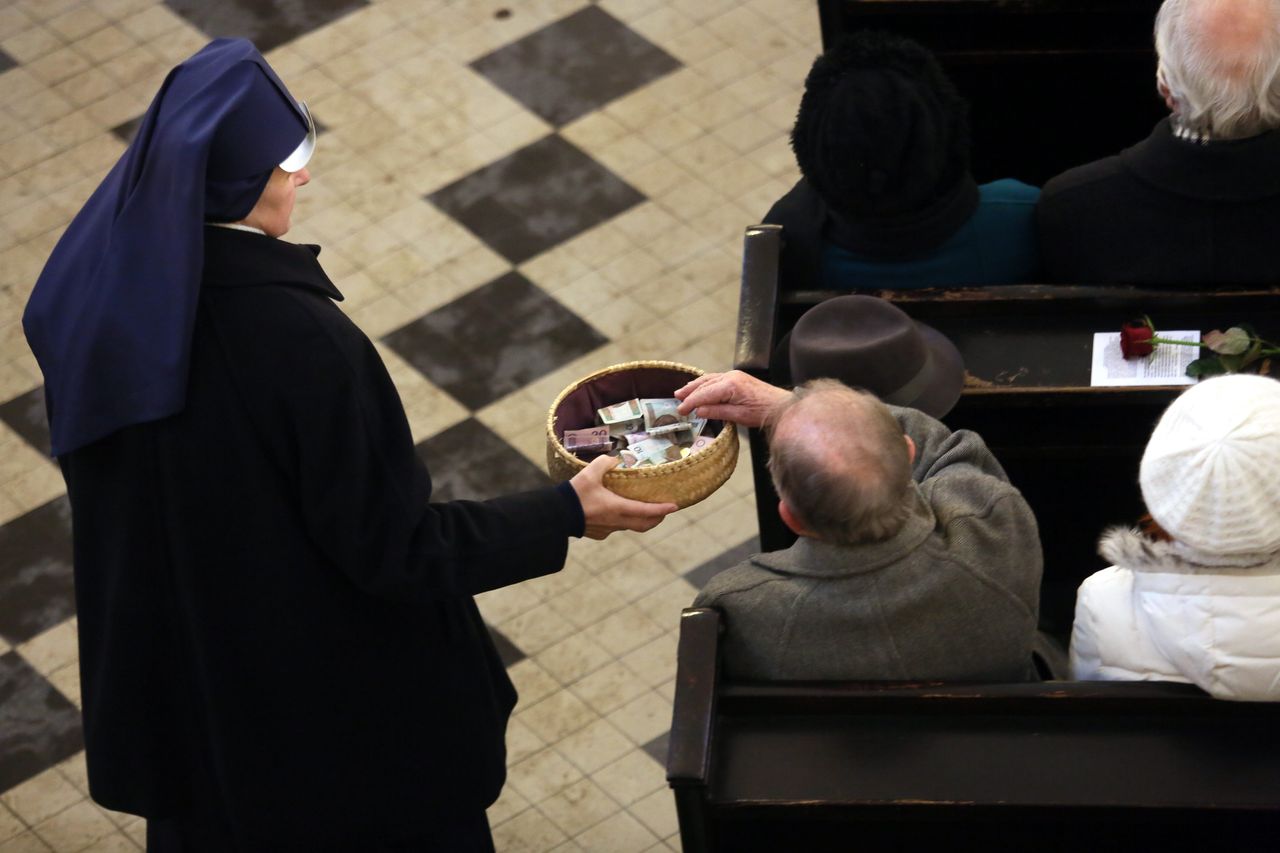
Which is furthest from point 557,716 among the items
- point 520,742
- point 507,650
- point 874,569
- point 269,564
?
point 874,569

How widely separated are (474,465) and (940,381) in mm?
1799

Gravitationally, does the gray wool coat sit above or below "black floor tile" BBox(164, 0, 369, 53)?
above

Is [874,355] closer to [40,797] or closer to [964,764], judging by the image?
[964,764]

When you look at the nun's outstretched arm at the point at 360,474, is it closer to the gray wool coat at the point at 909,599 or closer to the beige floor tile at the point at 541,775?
the gray wool coat at the point at 909,599

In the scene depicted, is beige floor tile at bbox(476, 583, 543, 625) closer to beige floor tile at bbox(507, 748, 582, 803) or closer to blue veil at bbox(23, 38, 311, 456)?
beige floor tile at bbox(507, 748, 582, 803)

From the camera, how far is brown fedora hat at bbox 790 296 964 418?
2.63m

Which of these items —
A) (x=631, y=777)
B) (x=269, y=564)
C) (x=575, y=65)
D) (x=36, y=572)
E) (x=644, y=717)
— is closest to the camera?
(x=269, y=564)

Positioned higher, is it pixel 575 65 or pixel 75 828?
pixel 575 65

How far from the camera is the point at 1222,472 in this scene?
6.89 feet

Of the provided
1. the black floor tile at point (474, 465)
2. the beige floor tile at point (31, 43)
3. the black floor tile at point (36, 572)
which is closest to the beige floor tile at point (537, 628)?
→ the black floor tile at point (474, 465)

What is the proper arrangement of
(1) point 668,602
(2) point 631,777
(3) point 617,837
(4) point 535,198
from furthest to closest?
(4) point 535,198
(1) point 668,602
(2) point 631,777
(3) point 617,837

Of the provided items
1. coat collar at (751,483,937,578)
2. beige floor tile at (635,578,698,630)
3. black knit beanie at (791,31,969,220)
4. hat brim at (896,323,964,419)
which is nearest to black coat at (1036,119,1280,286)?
black knit beanie at (791,31,969,220)

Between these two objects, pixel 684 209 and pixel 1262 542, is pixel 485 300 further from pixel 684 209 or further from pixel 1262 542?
pixel 1262 542

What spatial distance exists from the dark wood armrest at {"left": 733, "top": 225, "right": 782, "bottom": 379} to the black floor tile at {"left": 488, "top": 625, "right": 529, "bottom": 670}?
1.21 meters
